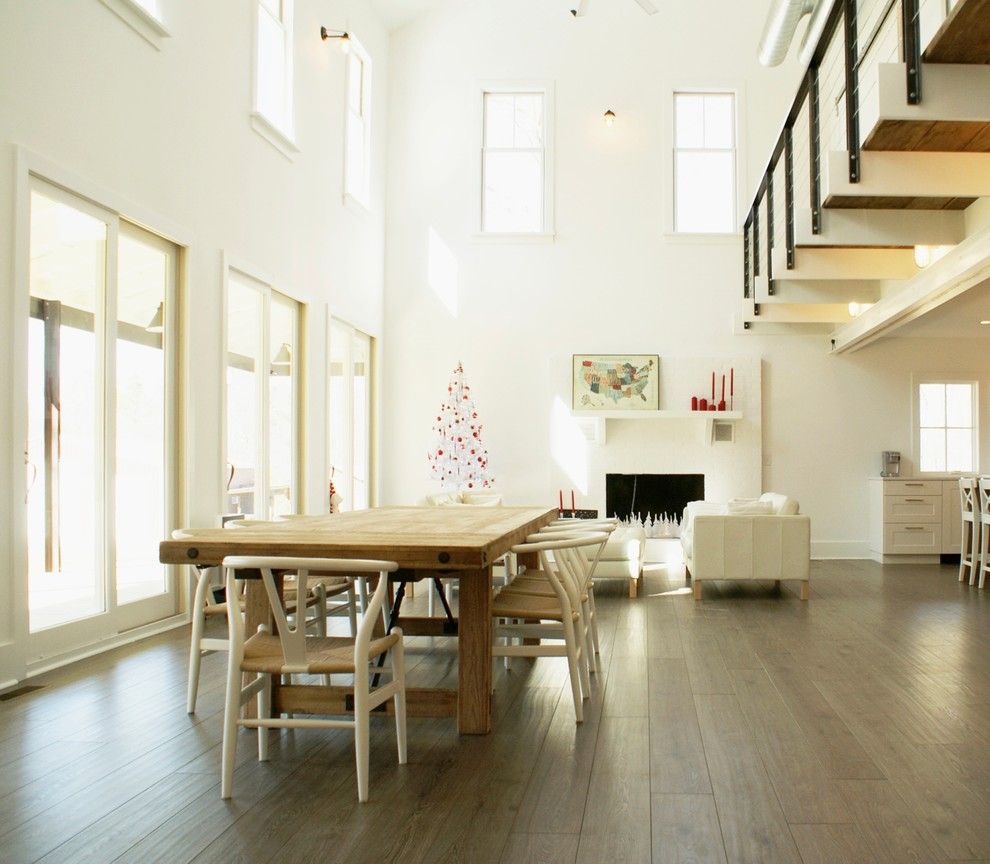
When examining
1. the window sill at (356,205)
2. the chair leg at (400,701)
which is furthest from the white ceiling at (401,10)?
the chair leg at (400,701)

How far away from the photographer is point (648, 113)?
9.97m

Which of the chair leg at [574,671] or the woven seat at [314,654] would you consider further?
the chair leg at [574,671]

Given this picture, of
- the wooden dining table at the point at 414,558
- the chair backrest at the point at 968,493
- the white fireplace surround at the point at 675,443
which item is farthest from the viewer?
the white fireplace surround at the point at 675,443

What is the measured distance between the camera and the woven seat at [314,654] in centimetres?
274

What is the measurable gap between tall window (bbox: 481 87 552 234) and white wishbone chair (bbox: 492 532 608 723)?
6.64 meters

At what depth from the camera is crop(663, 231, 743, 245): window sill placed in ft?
32.1

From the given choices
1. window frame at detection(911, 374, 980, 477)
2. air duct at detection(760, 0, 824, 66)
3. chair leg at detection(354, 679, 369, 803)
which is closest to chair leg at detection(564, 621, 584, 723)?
chair leg at detection(354, 679, 369, 803)

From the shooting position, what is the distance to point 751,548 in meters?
6.92

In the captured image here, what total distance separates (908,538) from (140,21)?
8116 millimetres

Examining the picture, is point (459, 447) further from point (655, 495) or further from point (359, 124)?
point (359, 124)

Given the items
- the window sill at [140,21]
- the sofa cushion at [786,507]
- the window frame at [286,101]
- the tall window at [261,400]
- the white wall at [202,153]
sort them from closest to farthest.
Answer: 1. the white wall at [202,153]
2. the window sill at [140,21]
3. the tall window at [261,400]
4. the window frame at [286,101]
5. the sofa cushion at [786,507]

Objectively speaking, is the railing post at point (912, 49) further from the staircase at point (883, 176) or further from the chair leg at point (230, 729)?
the chair leg at point (230, 729)

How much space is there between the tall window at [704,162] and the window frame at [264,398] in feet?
14.9

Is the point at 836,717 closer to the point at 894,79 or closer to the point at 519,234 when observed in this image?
the point at 894,79
